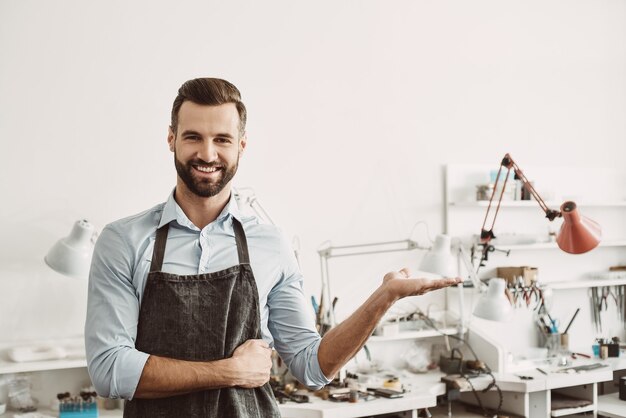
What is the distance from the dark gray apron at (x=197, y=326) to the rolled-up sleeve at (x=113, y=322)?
0.05 metres

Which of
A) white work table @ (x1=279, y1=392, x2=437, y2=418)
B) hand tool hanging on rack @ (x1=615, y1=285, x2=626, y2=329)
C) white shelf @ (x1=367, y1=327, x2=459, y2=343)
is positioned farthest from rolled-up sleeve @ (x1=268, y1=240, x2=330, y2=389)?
hand tool hanging on rack @ (x1=615, y1=285, x2=626, y2=329)

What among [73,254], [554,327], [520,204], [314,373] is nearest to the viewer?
[314,373]

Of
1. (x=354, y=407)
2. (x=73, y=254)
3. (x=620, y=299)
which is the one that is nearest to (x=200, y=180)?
(x=73, y=254)

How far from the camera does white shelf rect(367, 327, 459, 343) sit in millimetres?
3934

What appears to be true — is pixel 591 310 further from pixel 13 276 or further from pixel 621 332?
pixel 13 276

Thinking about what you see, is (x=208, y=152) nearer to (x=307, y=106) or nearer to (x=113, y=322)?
(x=113, y=322)

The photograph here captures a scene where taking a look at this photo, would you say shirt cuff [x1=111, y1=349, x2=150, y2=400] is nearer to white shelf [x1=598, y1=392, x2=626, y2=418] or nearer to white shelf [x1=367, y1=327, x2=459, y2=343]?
white shelf [x1=367, y1=327, x2=459, y2=343]

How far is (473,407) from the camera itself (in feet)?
13.0

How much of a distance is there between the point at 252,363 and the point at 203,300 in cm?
20

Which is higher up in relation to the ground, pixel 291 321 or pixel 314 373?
pixel 291 321

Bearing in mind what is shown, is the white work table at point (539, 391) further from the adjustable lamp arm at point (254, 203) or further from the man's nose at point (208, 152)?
the man's nose at point (208, 152)

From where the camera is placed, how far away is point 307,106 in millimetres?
4016

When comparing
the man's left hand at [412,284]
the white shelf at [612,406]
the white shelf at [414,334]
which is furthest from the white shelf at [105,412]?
the white shelf at [612,406]

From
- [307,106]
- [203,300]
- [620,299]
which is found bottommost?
[620,299]
